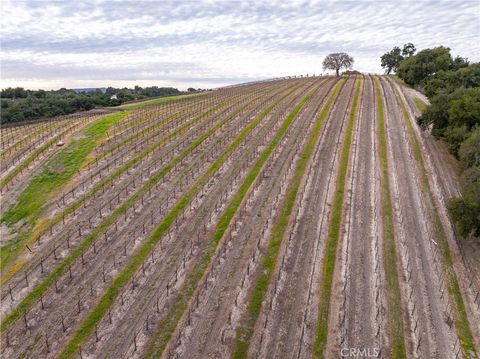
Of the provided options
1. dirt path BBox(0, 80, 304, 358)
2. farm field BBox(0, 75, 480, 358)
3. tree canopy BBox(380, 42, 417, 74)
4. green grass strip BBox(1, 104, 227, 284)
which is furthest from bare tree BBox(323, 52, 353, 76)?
dirt path BBox(0, 80, 304, 358)

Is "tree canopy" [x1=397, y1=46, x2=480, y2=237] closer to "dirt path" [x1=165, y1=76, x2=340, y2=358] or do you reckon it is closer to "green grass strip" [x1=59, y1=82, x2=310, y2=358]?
"dirt path" [x1=165, y1=76, x2=340, y2=358]

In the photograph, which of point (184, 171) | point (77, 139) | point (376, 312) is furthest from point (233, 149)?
point (376, 312)

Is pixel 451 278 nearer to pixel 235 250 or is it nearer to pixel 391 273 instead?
pixel 391 273

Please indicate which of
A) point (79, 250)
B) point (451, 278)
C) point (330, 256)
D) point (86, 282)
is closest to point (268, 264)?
point (330, 256)

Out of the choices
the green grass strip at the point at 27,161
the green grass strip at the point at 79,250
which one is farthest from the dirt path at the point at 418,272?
the green grass strip at the point at 27,161

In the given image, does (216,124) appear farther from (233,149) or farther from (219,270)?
(219,270)
